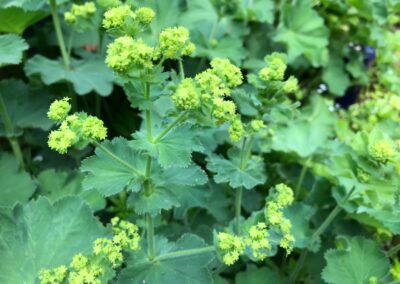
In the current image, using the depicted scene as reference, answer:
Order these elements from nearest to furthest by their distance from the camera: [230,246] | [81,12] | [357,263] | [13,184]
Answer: [230,246] < [357,263] < [13,184] < [81,12]

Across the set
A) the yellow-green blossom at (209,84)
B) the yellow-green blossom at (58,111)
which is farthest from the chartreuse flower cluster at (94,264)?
the yellow-green blossom at (209,84)

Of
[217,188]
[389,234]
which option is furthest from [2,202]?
[389,234]

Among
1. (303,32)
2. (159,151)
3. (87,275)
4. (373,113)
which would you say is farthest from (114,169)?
(373,113)

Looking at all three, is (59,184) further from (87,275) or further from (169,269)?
(87,275)

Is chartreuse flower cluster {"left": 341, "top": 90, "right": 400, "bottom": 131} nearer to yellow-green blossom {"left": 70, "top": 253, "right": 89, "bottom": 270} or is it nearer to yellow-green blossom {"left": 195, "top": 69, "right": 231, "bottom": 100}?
yellow-green blossom {"left": 195, "top": 69, "right": 231, "bottom": 100}

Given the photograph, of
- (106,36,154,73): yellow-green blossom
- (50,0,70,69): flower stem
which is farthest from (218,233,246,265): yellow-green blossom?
(50,0,70,69): flower stem
